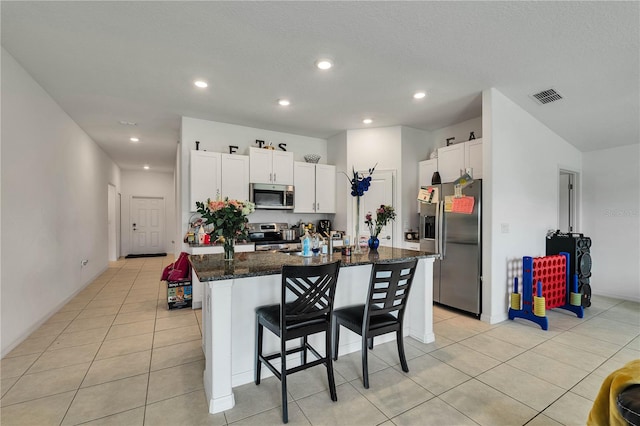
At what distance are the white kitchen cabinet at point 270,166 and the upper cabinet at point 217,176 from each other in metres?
0.11

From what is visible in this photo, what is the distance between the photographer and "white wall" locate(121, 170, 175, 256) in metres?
9.02

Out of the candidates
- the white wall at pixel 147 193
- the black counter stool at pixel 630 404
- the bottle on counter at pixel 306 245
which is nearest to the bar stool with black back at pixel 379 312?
the bottle on counter at pixel 306 245

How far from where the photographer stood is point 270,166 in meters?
4.82

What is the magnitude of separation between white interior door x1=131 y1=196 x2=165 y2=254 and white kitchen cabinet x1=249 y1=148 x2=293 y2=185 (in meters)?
6.31

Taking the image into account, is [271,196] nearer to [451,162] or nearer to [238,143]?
[238,143]

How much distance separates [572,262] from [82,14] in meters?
5.87

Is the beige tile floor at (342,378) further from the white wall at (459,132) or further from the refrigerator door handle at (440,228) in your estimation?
the white wall at (459,132)

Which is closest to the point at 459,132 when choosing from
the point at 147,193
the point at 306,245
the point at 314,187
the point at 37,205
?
the point at 314,187

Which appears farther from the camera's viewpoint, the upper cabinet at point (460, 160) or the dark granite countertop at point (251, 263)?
the upper cabinet at point (460, 160)

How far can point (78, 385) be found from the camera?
219 cm

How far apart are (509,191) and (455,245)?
36.1 inches

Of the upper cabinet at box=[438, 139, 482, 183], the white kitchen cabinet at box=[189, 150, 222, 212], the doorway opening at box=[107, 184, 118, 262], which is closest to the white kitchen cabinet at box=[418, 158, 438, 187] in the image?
the upper cabinet at box=[438, 139, 482, 183]

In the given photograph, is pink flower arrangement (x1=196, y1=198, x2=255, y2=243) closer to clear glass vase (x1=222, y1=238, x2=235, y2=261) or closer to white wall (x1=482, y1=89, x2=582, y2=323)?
clear glass vase (x1=222, y1=238, x2=235, y2=261)

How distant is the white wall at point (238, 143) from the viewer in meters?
4.45
